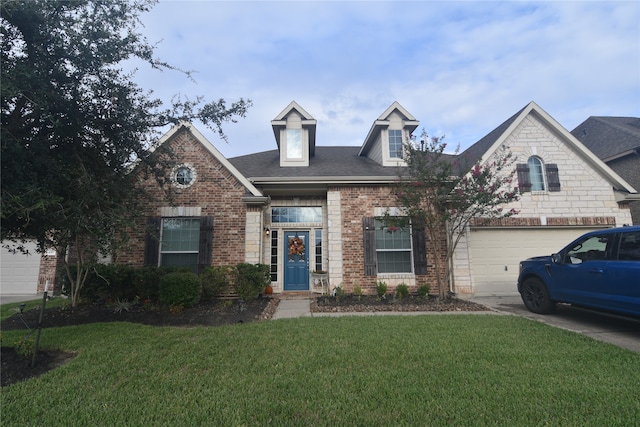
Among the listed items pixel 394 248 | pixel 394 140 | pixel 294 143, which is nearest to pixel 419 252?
pixel 394 248

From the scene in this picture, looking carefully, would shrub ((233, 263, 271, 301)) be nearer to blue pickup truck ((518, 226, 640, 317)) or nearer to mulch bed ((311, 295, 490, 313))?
mulch bed ((311, 295, 490, 313))

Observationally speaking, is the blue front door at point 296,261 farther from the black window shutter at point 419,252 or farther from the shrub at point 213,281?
the black window shutter at point 419,252

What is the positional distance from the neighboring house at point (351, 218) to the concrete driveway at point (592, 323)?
6.79ft

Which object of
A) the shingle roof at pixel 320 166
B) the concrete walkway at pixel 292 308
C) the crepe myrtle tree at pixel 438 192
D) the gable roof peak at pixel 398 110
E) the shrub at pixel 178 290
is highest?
the gable roof peak at pixel 398 110

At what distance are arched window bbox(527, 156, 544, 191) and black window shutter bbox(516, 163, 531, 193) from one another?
145 millimetres

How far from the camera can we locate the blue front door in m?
9.66

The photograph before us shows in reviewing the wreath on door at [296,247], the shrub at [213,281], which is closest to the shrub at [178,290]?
the shrub at [213,281]

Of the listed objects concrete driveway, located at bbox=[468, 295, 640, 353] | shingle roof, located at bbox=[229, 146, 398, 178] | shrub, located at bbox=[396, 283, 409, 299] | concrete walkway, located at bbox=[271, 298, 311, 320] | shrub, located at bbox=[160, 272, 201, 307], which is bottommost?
concrete driveway, located at bbox=[468, 295, 640, 353]

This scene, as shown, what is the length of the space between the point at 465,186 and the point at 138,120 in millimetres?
7445

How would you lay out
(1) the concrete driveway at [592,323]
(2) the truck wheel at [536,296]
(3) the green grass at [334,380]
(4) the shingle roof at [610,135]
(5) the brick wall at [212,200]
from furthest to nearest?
(4) the shingle roof at [610,135], (5) the brick wall at [212,200], (2) the truck wheel at [536,296], (1) the concrete driveway at [592,323], (3) the green grass at [334,380]

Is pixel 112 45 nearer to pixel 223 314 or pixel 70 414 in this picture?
pixel 70 414

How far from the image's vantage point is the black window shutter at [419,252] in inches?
354

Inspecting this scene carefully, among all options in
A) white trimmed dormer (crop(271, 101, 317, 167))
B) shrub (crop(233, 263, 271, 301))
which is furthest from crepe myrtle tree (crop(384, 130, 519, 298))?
white trimmed dormer (crop(271, 101, 317, 167))

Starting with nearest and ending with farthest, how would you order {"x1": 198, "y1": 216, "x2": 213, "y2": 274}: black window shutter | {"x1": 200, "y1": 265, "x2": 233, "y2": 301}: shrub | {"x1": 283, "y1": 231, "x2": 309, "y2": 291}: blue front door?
{"x1": 200, "y1": 265, "x2": 233, "y2": 301}: shrub < {"x1": 198, "y1": 216, "x2": 213, "y2": 274}: black window shutter < {"x1": 283, "y1": 231, "x2": 309, "y2": 291}: blue front door
